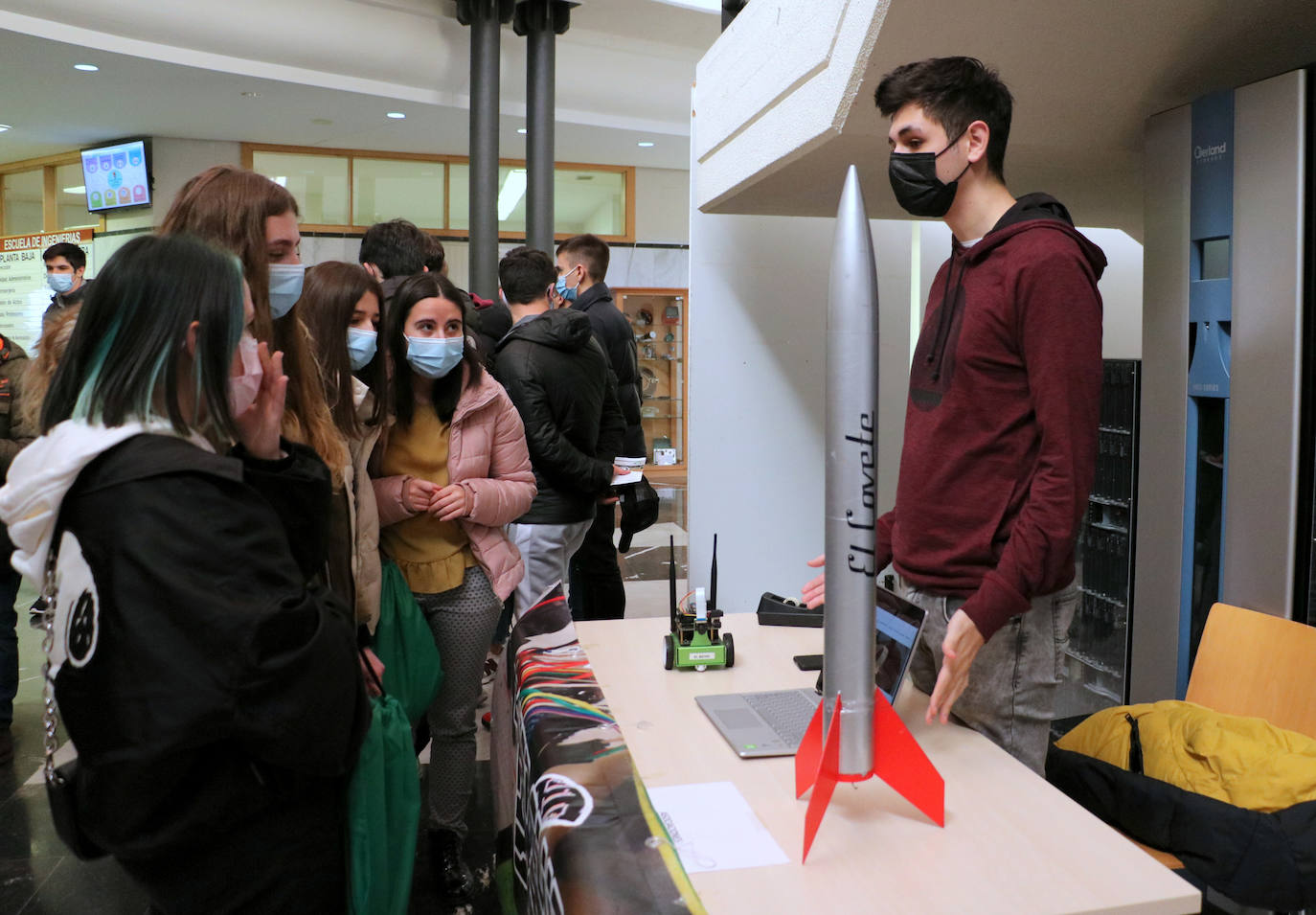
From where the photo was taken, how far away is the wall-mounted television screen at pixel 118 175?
9.29 metres

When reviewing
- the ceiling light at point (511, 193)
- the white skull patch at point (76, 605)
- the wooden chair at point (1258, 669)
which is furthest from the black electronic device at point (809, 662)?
the ceiling light at point (511, 193)

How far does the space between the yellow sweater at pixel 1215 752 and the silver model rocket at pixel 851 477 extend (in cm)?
83

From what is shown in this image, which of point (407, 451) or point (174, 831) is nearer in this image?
point (174, 831)

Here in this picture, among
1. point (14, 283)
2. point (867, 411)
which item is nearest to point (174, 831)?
point (867, 411)

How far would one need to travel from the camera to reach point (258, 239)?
1.66 meters

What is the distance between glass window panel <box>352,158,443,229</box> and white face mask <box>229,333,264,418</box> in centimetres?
895

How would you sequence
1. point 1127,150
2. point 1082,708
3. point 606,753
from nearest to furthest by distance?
point 606,753, point 1127,150, point 1082,708

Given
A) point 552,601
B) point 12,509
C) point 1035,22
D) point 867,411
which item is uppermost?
point 1035,22

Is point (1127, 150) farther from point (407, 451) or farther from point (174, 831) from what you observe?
point (174, 831)

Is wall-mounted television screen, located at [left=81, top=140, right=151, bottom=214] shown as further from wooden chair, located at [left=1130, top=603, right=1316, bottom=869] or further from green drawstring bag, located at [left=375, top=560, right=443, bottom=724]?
wooden chair, located at [left=1130, top=603, right=1316, bottom=869]

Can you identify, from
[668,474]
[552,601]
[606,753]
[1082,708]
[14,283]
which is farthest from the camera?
[668,474]

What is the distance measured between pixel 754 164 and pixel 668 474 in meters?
8.01

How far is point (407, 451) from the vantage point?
2.40 metres

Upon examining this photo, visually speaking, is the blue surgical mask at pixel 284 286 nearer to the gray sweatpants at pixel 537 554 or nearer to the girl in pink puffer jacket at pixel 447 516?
the girl in pink puffer jacket at pixel 447 516
